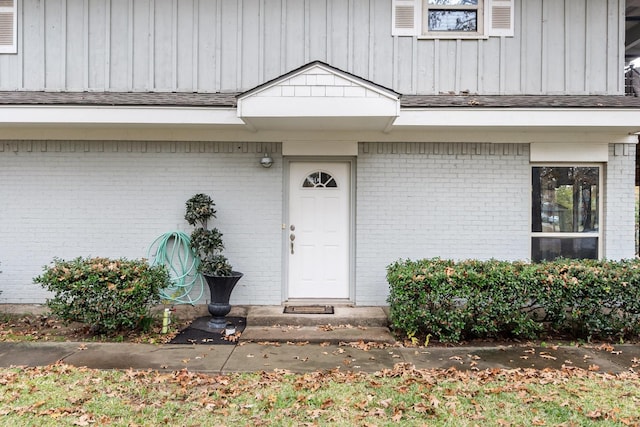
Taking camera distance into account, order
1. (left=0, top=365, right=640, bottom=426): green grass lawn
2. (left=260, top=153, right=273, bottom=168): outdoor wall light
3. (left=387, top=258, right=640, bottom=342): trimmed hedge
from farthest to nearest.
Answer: (left=260, top=153, right=273, bottom=168): outdoor wall light < (left=387, top=258, right=640, bottom=342): trimmed hedge < (left=0, top=365, right=640, bottom=426): green grass lawn

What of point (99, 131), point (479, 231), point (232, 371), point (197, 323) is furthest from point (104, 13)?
point (479, 231)

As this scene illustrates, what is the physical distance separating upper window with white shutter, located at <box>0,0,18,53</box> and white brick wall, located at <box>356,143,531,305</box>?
578cm

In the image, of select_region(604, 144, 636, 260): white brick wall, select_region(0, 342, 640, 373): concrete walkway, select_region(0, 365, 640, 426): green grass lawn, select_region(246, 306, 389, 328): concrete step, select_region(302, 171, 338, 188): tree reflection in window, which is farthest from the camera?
select_region(302, 171, 338, 188): tree reflection in window

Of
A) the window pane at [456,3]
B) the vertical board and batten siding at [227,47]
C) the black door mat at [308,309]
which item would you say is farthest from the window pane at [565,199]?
the black door mat at [308,309]

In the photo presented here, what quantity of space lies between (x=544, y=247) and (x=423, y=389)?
12.8 ft

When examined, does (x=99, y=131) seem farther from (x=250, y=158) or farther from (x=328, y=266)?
(x=328, y=266)

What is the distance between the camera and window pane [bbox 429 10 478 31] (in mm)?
6434

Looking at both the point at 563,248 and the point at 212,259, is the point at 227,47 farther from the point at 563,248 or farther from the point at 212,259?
the point at 563,248

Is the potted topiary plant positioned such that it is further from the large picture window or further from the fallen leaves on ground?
the large picture window

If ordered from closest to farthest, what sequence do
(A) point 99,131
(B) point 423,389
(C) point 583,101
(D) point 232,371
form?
1. (B) point 423,389
2. (D) point 232,371
3. (C) point 583,101
4. (A) point 99,131

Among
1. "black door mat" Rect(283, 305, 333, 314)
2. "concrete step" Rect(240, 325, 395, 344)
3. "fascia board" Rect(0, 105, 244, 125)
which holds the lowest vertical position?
"concrete step" Rect(240, 325, 395, 344)

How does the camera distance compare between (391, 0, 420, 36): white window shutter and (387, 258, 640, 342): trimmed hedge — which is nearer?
(387, 258, 640, 342): trimmed hedge

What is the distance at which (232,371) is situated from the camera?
4.16m

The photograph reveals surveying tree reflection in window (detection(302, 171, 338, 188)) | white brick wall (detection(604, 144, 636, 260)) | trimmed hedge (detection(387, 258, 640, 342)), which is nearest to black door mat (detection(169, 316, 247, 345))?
trimmed hedge (detection(387, 258, 640, 342))
